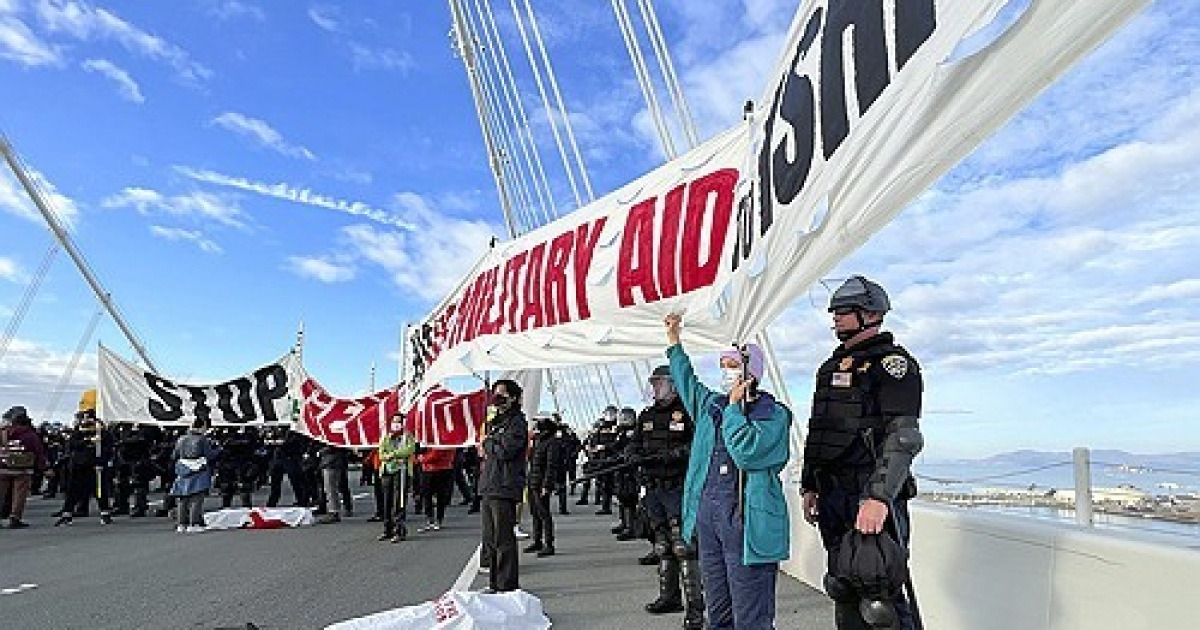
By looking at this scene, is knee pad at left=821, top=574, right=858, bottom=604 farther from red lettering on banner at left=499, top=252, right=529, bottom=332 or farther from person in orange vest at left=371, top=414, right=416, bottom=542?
person in orange vest at left=371, top=414, right=416, bottom=542

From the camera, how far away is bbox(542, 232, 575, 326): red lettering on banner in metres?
6.62

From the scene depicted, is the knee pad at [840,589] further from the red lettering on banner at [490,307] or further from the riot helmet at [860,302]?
the red lettering on banner at [490,307]

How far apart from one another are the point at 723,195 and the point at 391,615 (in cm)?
314

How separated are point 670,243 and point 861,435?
2.09 meters

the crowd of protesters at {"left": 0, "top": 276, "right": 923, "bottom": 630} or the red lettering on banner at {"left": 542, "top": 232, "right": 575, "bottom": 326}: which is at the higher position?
the red lettering on banner at {"left": 542, "top": 232, "right": 575, "bottom": 326}

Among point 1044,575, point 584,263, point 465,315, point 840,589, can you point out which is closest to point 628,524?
point 465,315

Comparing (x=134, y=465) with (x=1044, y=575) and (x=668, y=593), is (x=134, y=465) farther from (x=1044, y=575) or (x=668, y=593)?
(x=1044, y=575)

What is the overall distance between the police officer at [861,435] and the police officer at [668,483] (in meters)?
2.43

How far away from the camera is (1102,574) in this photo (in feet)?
11.5

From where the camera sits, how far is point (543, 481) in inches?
438

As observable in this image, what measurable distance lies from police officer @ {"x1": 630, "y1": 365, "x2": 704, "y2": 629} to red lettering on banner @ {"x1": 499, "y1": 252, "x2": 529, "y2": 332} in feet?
4.68

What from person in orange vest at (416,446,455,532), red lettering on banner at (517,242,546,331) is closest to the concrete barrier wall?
red lettering on banner at (517,242,546,331)

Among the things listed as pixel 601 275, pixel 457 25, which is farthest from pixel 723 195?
pixel 457 25

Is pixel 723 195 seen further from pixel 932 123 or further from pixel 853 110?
pixel 932 123
